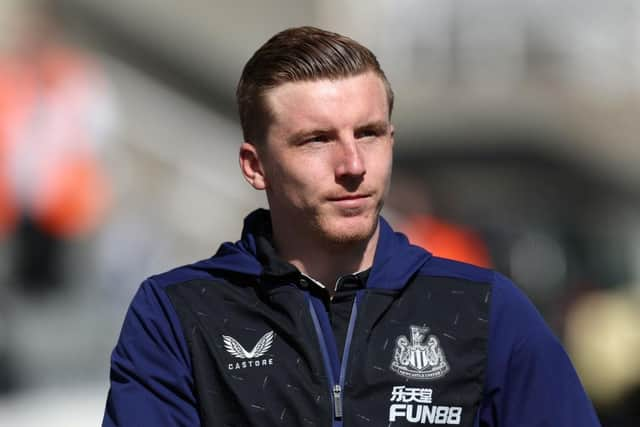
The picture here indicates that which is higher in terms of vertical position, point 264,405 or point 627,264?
point 627,264

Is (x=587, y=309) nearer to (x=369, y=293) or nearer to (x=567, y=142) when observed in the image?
(x=567, y=142)

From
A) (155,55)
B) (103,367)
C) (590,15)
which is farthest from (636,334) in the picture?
(590,15)

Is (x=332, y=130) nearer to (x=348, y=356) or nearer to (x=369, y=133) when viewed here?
(x=369, y=133)

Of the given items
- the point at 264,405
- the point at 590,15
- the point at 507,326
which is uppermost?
the point at 590,15

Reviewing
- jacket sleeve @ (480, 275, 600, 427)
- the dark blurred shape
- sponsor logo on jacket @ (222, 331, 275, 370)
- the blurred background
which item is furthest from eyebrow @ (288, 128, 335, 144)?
the dark blurred shape

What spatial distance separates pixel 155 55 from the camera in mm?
13445

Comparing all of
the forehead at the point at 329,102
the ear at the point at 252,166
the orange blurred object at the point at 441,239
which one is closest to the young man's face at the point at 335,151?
the forehead at the point at 329,102

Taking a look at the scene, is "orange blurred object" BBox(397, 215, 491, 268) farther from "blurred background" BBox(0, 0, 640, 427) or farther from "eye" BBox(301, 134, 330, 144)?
"eye" BBox(301, 134, 330, 144)

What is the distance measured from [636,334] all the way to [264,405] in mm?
7663

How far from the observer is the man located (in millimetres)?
2959

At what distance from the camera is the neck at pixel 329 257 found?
312 cm

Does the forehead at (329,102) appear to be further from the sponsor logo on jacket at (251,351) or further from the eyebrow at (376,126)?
the sponsor logo on jacket at (251,351)

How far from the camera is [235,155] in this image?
13883 mm

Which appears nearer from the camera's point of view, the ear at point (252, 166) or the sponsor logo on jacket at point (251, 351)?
the sponsor logo on jacket at point (251, 351)
